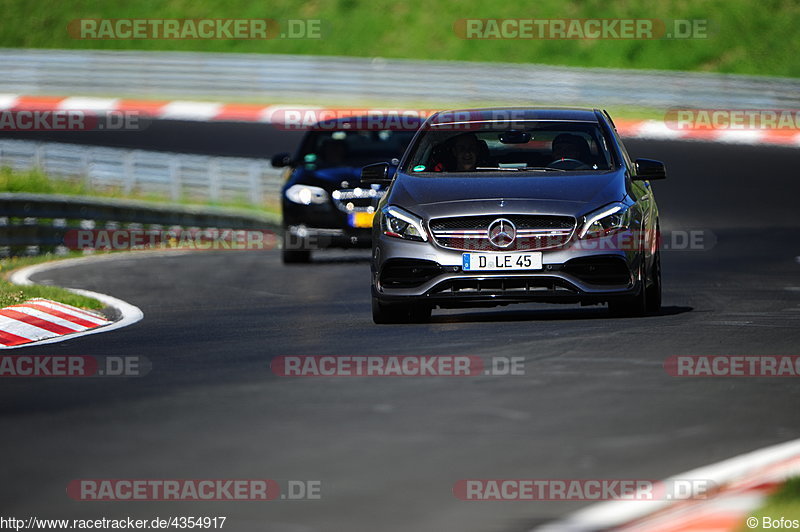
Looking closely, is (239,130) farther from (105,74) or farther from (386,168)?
(386,168)

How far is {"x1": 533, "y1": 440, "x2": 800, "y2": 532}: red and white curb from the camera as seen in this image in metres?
5.25

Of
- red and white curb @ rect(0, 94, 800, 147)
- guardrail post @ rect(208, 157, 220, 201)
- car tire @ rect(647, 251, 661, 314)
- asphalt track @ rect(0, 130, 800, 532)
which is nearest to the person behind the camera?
asphalt track @ rect(0, 130, 800, 532)

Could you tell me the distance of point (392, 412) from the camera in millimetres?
7379

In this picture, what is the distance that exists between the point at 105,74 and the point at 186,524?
1409 inches

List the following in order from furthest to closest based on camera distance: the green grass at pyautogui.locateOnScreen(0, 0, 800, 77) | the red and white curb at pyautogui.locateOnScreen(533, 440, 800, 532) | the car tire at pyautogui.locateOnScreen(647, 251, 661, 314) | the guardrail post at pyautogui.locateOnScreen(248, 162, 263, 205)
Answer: the green grass at pyautogui.locateOnScreen(0, 0, 800, 77) < the guardrail post at pyautogui.locateOnScreen(248, 162, 263, 205) < the car tire at pyautogui.locateOnScreen(647, 251, 661, 314) < the red and white curb at pyautogui.locateOnScreen(533, 440, 800, 532)

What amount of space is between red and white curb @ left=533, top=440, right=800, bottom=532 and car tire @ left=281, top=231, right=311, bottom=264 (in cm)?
1234

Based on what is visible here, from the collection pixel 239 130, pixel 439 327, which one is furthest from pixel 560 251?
pixel 239 130

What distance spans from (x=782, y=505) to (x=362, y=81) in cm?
3345

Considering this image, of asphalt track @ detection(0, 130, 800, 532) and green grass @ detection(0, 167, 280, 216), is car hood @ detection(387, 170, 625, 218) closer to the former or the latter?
asphalt track @ detection(0, 130, 800, 532)

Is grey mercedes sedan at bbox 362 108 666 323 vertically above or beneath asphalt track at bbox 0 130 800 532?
above

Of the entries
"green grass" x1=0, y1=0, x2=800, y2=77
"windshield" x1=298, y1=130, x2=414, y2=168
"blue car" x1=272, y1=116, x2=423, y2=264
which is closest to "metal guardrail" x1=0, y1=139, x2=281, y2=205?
"windshield" x1=298, y1=130, x2=414, y2=168

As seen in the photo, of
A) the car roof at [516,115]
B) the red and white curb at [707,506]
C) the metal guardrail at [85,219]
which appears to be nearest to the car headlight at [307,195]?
the metal guardrail at [85,219]

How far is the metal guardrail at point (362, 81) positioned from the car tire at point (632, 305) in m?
23.4

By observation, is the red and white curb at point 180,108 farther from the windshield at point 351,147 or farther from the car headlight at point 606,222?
the car headlight at point 606,222
